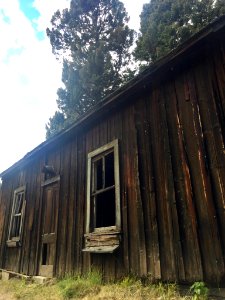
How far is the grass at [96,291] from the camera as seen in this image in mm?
4305

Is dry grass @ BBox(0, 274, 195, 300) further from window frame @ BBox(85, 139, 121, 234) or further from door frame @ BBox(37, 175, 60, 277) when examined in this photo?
window frame @ BBox(85, 139, 121, 234)

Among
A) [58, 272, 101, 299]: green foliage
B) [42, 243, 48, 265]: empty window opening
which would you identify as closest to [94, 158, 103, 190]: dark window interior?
[58, 272, 101, 299]: green foliage

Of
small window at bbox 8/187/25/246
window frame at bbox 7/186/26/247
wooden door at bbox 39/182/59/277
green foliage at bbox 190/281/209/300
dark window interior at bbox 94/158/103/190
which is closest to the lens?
green foliage at bbox 190/281/209/300

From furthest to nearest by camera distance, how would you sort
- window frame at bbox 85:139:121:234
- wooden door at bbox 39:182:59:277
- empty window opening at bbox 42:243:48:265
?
empty window opening at bbox 42:243:48:265 < wooden door at bbox 39:182:59:277 < window frame at bbox 85:139:121:234

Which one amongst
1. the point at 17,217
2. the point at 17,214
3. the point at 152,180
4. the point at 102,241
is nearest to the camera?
the point at 152,180

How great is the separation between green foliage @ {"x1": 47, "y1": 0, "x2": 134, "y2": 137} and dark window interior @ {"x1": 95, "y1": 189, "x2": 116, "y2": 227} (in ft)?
41.4

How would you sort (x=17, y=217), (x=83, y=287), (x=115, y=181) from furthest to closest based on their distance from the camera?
(x=17, y=217), (x=115, y=181), (x=83, y=287)

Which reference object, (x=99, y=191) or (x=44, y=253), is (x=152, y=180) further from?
(x=44, y=253)

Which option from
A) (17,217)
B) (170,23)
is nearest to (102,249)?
(17,217)

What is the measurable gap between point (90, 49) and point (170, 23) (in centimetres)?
581

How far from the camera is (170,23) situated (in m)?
19.8

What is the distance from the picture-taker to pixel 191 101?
4.98 metres

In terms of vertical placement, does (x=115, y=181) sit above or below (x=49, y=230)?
above

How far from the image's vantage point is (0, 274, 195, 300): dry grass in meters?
4.30
